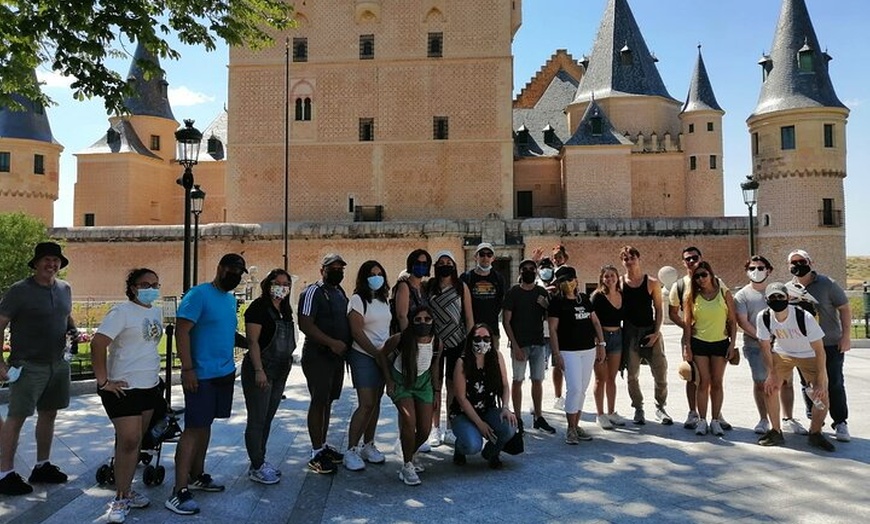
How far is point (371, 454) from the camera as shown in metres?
5.44

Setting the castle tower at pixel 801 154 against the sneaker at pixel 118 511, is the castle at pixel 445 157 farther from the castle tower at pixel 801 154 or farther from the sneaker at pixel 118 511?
the sneaker at pixel 118 511

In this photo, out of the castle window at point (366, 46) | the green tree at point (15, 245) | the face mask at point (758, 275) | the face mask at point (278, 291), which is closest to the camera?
the face mask at point (278, 291)

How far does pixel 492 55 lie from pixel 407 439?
2714cm

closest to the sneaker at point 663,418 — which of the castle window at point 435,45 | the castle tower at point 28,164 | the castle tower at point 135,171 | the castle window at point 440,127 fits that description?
the castle window at point 440,127

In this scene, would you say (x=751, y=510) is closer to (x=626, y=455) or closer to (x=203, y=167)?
(x=626, y=455)

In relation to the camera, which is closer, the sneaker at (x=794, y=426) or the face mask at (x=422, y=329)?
the face mask at (x=422, y=329)

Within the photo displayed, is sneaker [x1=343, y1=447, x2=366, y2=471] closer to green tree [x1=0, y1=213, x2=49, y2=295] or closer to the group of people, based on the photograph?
the group of people

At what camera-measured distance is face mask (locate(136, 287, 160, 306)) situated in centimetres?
424

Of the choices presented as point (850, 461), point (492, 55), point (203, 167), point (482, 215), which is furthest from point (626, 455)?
point (203, 167)

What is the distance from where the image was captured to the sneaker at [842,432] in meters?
5.86

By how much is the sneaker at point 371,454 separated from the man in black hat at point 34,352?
2493 mm

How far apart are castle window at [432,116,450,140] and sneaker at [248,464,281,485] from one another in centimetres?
2593

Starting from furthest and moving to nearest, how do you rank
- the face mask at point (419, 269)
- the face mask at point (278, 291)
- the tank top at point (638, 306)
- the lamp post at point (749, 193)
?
the lamp post at point (749, 193) → the tank top at point (638, 306) → the face mask at point (419, 269) → the face mask at point (278, 291)

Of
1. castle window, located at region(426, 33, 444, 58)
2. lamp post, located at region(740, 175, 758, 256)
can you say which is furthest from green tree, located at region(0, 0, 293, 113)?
castle window, located at region(426, 33, 444, 58)
